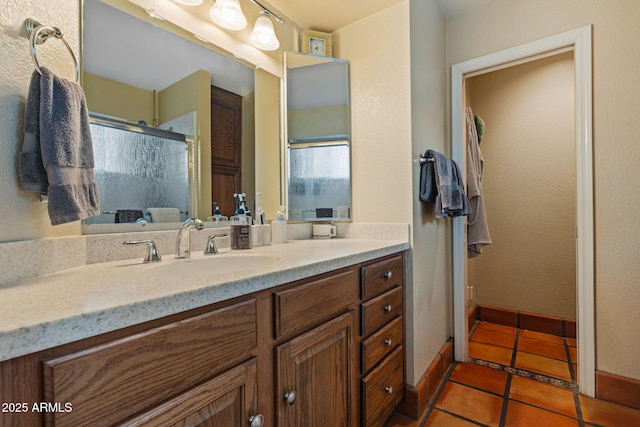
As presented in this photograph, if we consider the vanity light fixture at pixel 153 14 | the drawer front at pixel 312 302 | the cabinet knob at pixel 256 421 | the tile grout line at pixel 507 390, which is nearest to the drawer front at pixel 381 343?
the drawer front at pixel 312 302

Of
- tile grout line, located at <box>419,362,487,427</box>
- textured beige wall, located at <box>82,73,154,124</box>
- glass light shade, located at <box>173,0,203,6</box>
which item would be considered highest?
glass light shade, located at <box>173,0,203,6</box>

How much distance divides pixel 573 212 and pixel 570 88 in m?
0.94

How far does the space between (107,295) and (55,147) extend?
43 centimetres

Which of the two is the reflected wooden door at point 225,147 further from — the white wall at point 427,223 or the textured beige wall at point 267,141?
the white wall at point 427,223

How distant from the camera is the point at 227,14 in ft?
4.42

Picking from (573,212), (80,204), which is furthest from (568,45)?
(80,204)

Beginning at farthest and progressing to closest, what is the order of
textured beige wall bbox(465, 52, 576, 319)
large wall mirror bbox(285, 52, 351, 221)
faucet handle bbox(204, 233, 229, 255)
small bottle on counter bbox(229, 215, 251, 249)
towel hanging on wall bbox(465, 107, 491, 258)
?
textured beige wall bbox(465, 52, 576, 319) < towel hanging on wall bbox(465, 107, 491, 258) < large wall mirror bbox(285, 52, 351, 221) < small bottle on counter bbox(229, 215, 251, 249) < faucet handle bbox(204, 233, 229, 255)

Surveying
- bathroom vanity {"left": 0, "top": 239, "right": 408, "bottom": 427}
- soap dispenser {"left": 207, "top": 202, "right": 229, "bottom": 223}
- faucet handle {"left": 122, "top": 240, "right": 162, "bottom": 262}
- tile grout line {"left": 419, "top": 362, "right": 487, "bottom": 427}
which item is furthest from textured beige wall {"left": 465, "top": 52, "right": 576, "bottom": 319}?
faucet handle {"left": 122, "top": 240, "right": 162, "bottom": 262}

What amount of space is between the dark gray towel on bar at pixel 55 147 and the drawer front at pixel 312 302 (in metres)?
0.57

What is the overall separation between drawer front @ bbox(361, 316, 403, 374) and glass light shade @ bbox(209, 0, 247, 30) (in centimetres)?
148

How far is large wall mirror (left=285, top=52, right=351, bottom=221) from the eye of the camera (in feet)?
5.79

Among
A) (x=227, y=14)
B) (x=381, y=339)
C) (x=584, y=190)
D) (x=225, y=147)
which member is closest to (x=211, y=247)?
(x=225, y=147)

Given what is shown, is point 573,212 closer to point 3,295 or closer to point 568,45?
point 568,45

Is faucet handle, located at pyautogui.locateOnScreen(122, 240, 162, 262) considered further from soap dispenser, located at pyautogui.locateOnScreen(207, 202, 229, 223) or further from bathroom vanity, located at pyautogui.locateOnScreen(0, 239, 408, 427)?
soap dispenser, located at pyautogui.locateOnScreen(207, 202, 229, 223)
